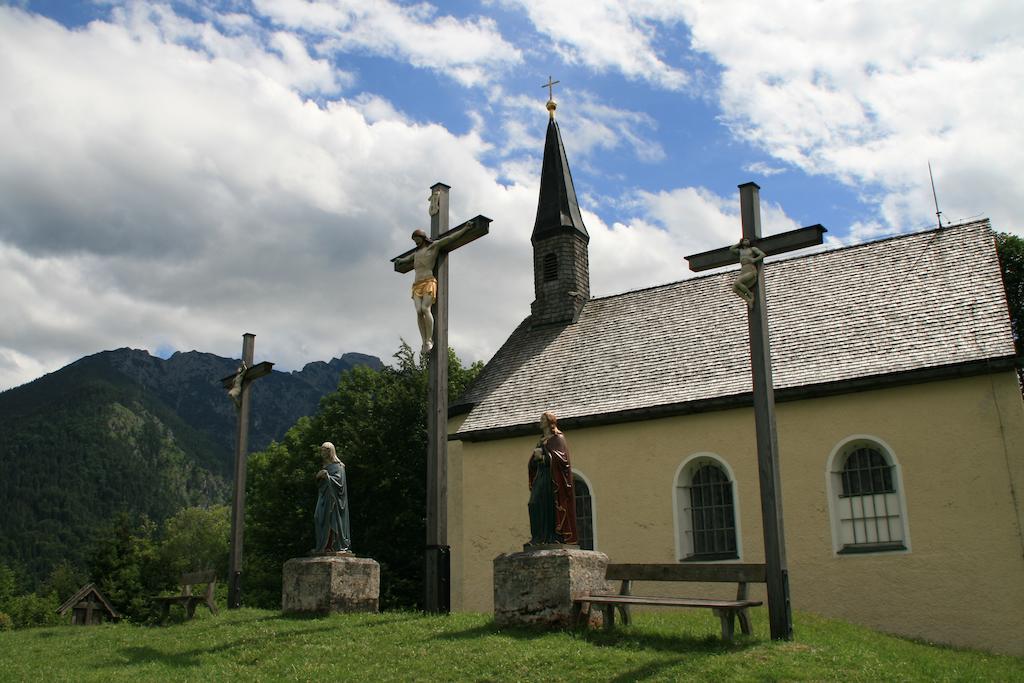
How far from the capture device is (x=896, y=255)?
18.9 m

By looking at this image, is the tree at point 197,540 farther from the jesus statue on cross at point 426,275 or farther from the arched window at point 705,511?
the jesus statue on cross at point 426,275

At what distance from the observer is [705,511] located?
1753 cm

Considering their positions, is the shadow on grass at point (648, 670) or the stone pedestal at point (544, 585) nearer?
the shadow on grass at point (648, 670)

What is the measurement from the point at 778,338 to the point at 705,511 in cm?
376

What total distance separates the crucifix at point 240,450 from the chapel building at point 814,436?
5.17 metres

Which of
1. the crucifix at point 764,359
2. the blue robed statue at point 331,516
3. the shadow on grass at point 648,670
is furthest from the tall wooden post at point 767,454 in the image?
the blue robed statue at point 331,516

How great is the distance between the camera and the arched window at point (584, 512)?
733 inches

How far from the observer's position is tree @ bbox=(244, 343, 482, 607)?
27.7m

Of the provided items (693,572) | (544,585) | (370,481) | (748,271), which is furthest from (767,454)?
(370,481)

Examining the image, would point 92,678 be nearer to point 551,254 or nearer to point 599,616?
point 599,616

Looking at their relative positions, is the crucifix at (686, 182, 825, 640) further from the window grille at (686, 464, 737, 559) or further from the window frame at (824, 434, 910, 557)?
the window grille at (686, 464, 737, 559)

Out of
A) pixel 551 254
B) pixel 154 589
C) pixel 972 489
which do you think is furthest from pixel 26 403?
pixel 972 489

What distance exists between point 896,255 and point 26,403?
168147 mm

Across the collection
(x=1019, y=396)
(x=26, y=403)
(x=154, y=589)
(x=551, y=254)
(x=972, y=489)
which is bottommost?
(x=154, y=589)
